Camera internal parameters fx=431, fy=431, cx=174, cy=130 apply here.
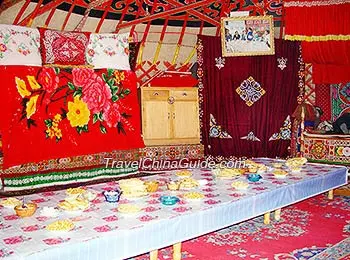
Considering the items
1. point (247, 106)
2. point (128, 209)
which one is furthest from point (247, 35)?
point (128, 209)

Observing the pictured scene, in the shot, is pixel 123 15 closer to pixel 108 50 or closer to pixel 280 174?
pixel 108 50

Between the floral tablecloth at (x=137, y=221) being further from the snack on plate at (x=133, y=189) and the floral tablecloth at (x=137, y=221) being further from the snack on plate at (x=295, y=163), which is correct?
the snack on plate at (x=295, y=163)

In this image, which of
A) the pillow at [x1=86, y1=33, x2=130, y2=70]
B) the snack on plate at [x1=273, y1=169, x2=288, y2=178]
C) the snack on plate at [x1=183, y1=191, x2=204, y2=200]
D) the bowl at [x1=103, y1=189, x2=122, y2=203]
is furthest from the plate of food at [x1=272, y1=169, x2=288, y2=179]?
the pillow at [x1=86, y1=33, x2=130, y2=70]

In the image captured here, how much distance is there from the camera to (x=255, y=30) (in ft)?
14.9

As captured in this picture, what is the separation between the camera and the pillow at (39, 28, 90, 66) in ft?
13.9

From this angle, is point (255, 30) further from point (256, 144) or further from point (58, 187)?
point (58, 187)

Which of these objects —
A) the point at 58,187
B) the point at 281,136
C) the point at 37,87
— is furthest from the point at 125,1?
the point at 281,136

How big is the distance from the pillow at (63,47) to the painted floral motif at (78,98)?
125mm

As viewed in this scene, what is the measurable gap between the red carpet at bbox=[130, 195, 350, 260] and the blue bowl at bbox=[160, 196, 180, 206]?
0.47m

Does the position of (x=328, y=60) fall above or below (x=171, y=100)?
above

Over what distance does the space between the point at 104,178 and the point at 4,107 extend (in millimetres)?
1313

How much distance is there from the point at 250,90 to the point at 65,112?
Answer: 2411 millimetres

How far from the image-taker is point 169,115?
18.2ft

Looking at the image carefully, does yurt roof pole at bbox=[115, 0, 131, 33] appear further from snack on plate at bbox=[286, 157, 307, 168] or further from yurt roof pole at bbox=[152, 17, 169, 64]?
snack on plate at bbox=[286, 157, 307, 168]
